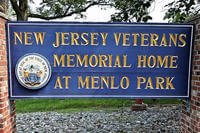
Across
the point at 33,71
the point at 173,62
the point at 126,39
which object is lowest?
the point at 33,71

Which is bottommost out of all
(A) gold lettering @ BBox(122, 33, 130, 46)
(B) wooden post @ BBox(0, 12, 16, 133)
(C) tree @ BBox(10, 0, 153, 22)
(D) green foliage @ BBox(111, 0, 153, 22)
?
(B) wooden post @ BBox(0, 12, 16, 133)

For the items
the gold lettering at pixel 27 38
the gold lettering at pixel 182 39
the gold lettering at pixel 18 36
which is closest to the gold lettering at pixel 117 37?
the gold lettering at pixel 182 39

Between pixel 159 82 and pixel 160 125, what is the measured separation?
4.32 m

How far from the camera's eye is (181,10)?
8.67 m

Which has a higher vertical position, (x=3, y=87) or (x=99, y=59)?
(x=99, y=59)

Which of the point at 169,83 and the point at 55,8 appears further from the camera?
the point at 55,8

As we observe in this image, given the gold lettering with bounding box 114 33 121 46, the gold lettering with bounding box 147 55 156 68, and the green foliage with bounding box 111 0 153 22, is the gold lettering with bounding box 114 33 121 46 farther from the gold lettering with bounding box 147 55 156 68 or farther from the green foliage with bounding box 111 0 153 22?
the green foliage with bounding box 111 0 153 22

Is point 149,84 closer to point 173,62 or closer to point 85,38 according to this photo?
point 173,62

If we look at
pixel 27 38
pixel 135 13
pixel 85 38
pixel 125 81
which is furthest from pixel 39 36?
pixel 135 13

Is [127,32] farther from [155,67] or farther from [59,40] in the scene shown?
[59,40]

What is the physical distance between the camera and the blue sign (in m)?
4.49

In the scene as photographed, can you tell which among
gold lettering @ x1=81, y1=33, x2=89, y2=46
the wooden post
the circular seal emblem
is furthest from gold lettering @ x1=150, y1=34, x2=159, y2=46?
the wooden post

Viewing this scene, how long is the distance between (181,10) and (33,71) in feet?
18.9

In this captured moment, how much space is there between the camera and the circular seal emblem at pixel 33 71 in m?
4.47
